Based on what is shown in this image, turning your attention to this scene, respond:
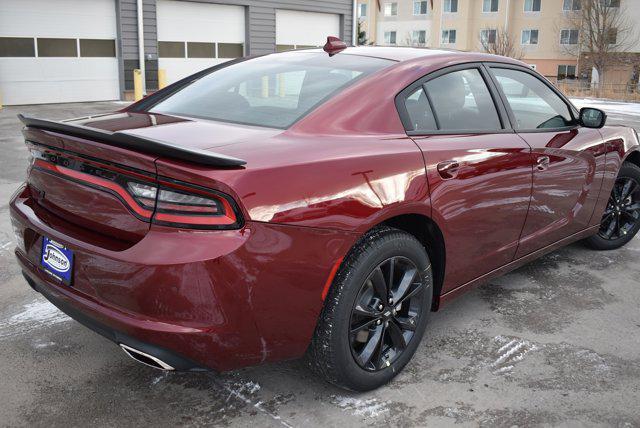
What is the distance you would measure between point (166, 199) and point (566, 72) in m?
50.9

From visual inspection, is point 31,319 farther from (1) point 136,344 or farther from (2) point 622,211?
(2) point 622,211

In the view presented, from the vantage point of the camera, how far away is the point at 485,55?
3670 millimetres

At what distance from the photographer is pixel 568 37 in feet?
154

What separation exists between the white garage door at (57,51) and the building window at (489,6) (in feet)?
126

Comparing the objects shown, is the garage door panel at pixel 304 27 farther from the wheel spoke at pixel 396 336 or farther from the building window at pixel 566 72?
the building window at pixel 566 72

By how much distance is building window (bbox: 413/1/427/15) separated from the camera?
2062 inches

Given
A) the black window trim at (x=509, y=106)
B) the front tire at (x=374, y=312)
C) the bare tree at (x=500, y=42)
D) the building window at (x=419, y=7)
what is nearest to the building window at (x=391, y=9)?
the building window at (x=419, y=7)

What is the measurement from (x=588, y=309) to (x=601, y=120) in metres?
1.25

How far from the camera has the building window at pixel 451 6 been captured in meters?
50.2

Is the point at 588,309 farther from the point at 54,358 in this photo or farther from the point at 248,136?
the point at 54,358

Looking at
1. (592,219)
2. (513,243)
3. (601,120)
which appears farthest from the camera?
(592,219)

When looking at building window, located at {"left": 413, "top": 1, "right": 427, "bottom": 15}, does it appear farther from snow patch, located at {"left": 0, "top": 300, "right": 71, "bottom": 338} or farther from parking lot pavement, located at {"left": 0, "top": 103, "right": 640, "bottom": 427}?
snow patch, located at {"left": 0, "top": 300, "right": 71, "bottom": 338}

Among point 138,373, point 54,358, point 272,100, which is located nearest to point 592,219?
point 272,100

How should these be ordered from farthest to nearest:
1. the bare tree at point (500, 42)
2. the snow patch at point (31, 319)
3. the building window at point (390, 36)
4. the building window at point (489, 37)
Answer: the building window at point (390, 36)
the building window at point (489, 37)
the bare tree at point (500, 42)
the snow patch at point (31, 319)
